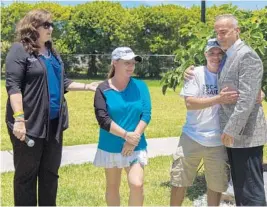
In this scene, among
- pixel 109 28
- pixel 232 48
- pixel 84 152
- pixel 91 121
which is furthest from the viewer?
pixel 109 28

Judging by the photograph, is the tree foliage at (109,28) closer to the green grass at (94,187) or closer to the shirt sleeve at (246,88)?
the green grass at (94,187)

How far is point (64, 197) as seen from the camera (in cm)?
536

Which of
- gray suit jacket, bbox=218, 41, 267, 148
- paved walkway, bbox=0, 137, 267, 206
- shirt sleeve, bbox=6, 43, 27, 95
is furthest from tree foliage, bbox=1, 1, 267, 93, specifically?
gray suit jacket, bbox=218, 41, 267, 148

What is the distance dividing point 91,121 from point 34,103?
23.1ft

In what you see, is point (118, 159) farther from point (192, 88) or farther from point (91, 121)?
point (91, 121)

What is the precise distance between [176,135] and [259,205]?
5550 millimetres

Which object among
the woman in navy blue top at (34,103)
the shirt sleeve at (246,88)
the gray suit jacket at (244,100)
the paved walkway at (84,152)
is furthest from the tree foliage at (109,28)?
the shirt sleeve at (246,88)

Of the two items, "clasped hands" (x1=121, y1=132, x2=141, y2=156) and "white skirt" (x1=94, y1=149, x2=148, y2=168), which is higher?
"clasped hands" (x1=121, y1=132, x2=141, y2=156)

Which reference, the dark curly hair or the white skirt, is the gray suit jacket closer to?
the white skirt

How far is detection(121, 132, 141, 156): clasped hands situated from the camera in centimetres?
398

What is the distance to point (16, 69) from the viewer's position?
3795 millimetres

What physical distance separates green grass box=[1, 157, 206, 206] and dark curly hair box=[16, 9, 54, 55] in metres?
1.92

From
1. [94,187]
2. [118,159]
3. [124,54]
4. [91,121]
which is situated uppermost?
[124,54]

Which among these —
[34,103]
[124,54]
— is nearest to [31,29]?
[34,103]
